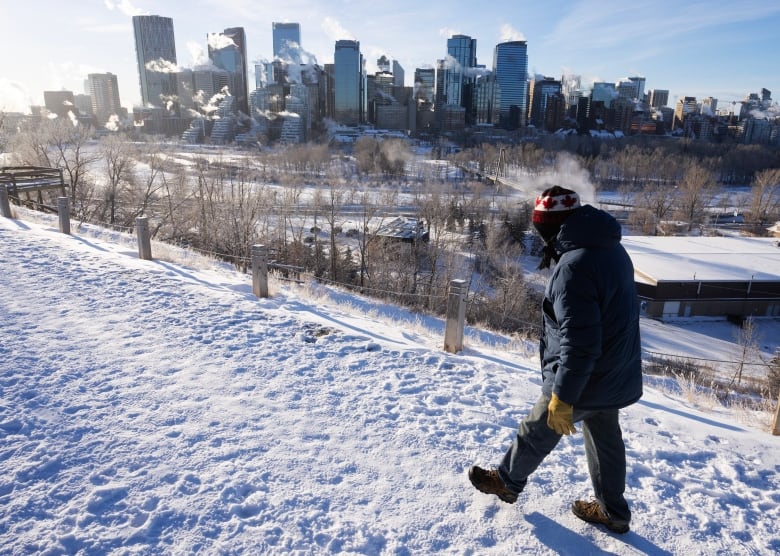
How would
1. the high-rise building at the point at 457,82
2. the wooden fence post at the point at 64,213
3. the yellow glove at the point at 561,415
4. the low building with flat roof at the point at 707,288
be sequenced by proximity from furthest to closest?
the high-rise building at the point at 457,82 < the low building with flat roof at the point at 707,288 < the wooden fence post at the point at 64,213 < the yellow glove at the point at 561,415

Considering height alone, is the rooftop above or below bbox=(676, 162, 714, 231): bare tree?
below

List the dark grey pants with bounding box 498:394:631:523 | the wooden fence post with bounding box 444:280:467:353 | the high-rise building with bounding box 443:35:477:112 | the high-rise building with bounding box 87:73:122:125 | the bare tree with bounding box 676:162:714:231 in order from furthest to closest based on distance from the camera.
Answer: the high-rise building with bounding box 87:73:122:125
the high-rise building with bounding box 443:35:477:112
the bare tree with bounding box 676:162:714:231
the wooden fence post with bounding box 444:280:467:353
the dark grey pants with bounding box 498:394:631:523

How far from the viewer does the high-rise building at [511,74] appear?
13800cm

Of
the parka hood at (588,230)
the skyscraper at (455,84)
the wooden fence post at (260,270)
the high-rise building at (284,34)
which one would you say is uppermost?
the high-rise building at (284,34)

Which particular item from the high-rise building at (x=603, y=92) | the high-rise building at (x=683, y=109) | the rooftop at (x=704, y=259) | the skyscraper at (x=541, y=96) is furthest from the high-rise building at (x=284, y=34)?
the rooftop at (x=704, y=259)

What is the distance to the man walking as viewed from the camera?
2.41 meters

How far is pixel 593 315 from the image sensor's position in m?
2.38

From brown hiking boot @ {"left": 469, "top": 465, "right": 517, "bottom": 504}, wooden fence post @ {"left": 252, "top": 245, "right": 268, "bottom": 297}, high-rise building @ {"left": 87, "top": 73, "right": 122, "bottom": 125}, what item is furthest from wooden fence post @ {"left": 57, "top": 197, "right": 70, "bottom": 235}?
high-rise building @ {"left": 87, "top": 73, "right": 122, "bottom": 125}

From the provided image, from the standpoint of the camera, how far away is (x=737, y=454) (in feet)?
12.0

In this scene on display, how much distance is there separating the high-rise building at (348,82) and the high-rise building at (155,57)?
39637mm

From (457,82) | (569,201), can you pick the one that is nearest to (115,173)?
(569,201)

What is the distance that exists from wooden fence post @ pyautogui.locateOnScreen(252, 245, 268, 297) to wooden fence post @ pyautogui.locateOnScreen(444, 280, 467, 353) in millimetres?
3118

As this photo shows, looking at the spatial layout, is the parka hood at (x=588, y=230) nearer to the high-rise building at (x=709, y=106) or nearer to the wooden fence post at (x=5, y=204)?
the wooden fence post at (x=5, y=204)

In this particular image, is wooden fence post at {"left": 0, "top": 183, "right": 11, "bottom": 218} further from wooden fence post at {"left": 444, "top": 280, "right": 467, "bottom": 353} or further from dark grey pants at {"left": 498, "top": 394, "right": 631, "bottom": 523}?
dark grey pants at {"left": 498, "top": 394, "right": 631, "bottom": 523}
